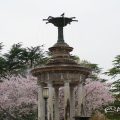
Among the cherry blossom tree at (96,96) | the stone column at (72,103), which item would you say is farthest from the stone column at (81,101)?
the cherry blossom tree at (96,96)

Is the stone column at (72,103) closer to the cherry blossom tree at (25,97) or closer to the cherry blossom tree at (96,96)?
the cherry blossom tree at (25,97)

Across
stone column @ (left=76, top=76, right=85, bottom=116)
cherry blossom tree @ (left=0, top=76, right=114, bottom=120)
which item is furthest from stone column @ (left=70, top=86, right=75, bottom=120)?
cherry blossom tree @ (left=0, top=76, right=114, bottom=120)

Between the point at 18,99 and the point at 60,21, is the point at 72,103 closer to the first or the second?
the point at 60,21

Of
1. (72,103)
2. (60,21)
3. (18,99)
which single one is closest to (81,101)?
(72,103)

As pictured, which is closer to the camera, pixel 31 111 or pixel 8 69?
pixel 31 111

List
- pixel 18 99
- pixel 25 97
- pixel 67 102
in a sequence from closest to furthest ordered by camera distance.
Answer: pixel 67 102 < pixel 25 97 < pixel 18 99

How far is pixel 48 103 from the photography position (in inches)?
1278

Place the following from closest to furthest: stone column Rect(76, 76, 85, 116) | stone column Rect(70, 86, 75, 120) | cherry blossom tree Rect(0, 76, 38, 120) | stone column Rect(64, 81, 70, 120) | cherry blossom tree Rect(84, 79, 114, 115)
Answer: stone column Rect(64, 81, 70, 120), stone column Rect(76, 76, 85, 116), stone column Rect(70, 86, 75, 120), cherry blossom tree Rect(0, 76, 38, 120), cherry blossom tree Rect(84, 79, 114, 115)

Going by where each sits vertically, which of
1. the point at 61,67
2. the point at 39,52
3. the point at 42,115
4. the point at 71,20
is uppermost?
the point at 39,52

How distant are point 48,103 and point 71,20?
18.4 ft

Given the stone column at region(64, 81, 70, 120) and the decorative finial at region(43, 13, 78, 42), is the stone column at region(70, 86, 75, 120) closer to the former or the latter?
the stone column at region(64, 81, 70, 120)

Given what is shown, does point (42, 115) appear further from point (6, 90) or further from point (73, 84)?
point (6, 90)

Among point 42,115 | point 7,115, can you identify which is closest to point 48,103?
point 42,115

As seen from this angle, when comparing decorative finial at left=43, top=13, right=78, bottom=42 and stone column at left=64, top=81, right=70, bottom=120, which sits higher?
decorative finial at left=43, top=13, right=78, bottom=42
